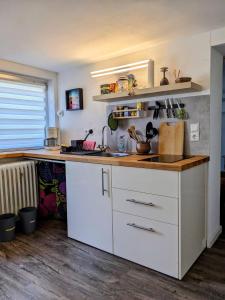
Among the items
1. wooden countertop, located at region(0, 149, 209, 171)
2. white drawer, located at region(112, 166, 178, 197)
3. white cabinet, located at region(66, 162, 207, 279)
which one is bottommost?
white cabinet, located at region(66, 162, 207, 279)

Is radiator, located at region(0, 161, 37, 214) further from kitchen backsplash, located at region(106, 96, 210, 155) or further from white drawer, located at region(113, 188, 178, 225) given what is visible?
kitchen backsplash, located at region(106, 96, 210, 155)

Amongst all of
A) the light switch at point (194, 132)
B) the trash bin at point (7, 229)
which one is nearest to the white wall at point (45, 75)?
the trash bin at point (7, 229)

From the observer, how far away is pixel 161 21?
1.94m

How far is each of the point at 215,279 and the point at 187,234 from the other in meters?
0.38

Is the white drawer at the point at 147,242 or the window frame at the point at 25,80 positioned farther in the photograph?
the window frame at the point at 25,80

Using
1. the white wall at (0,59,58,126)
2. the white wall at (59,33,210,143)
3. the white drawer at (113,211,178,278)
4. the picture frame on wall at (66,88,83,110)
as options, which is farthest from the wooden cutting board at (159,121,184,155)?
the white wall at (0,59,58,126)

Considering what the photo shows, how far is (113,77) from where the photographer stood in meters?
2.90

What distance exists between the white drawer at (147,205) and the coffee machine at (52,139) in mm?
1581

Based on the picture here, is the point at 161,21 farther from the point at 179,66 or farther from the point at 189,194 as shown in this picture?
the point at 189,194

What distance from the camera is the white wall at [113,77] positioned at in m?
2.22

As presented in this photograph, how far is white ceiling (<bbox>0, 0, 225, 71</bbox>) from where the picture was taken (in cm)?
167

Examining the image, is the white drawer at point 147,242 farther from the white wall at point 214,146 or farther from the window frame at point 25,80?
the window frame at point 25,80

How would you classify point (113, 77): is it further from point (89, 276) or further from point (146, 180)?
point (89, 276)

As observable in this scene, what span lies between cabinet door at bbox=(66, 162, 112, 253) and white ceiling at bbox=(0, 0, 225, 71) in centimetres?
122
